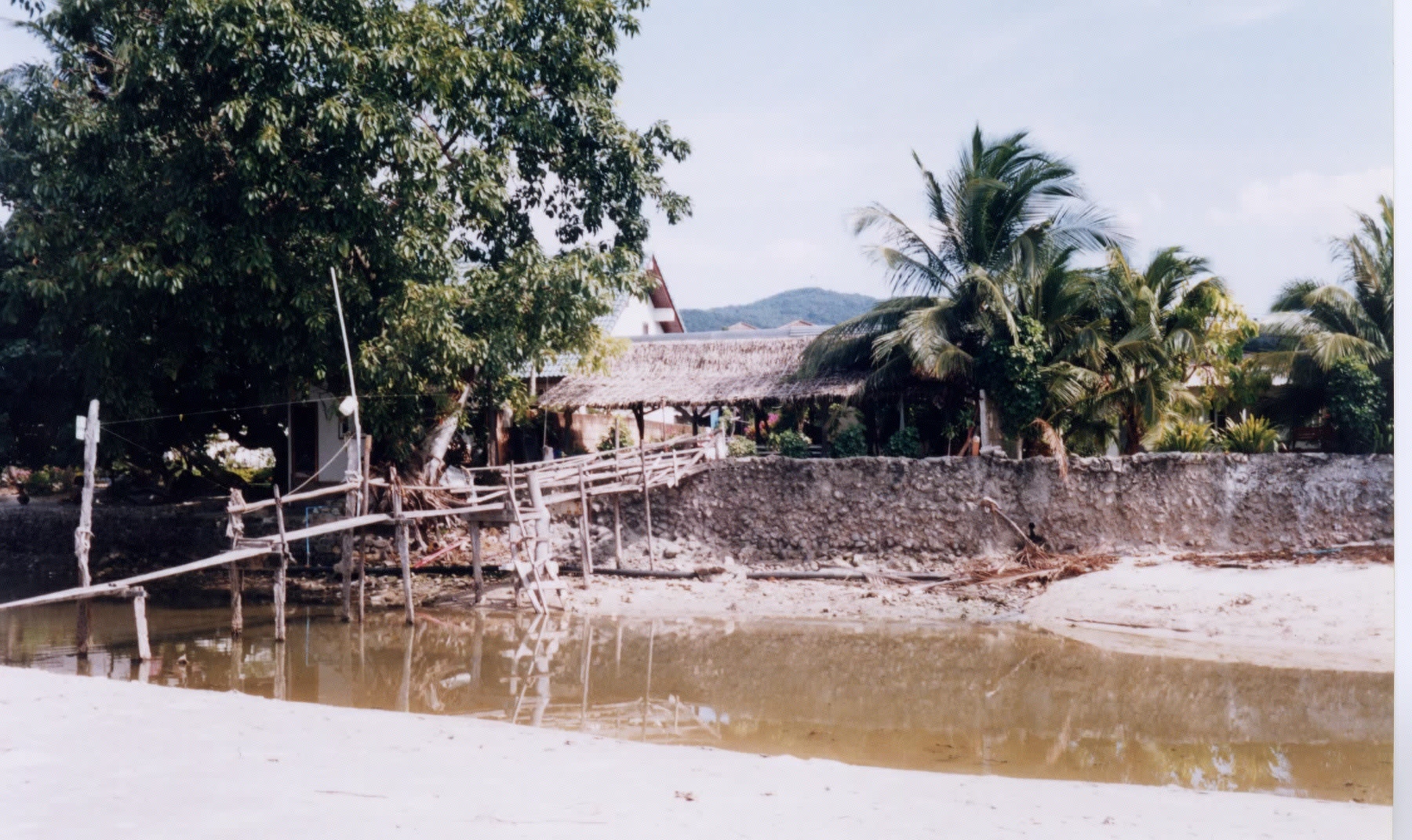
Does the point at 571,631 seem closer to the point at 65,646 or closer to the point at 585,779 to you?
the point at 65,646

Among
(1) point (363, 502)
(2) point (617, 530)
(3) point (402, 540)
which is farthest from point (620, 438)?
(3) point (402, 540)

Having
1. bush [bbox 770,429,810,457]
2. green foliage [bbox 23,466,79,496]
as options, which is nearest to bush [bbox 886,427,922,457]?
bush [bbox 770,429,810,457]

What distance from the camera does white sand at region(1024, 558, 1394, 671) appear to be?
7504mm

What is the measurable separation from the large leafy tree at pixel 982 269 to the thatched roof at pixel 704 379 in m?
0.90

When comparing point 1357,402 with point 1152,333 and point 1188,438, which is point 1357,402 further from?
point 1152,333

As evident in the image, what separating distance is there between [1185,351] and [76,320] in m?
10.2

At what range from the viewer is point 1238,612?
27.0 ft

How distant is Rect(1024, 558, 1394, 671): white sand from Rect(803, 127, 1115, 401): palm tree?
A: 271cm

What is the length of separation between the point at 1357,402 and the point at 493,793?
8.83 metres

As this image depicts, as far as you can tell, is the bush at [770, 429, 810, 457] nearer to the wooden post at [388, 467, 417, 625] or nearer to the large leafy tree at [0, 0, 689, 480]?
the large leafy tree at [0, 0, 689, 480]

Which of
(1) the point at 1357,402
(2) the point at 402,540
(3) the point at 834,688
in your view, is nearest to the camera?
(3) the point at 834,688

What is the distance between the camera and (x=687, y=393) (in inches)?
473

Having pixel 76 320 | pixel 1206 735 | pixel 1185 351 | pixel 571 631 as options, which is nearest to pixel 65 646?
pixel 76 320

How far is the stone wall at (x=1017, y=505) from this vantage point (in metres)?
9.87
